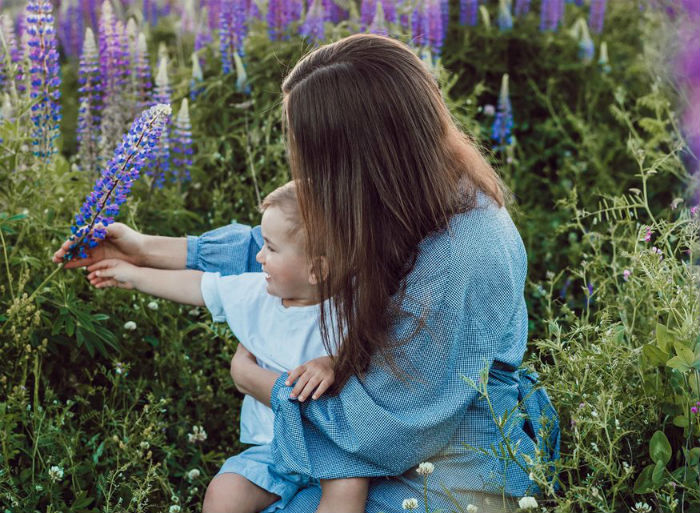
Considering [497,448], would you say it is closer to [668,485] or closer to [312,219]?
[668,485]

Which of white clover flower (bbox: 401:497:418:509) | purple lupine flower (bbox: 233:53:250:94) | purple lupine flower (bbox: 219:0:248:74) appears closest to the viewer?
white clover flower (bbox: 401:497:418:509)

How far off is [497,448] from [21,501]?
126cm

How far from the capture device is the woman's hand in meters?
2.65

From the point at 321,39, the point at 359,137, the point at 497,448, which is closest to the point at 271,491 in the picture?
the point at 497,448

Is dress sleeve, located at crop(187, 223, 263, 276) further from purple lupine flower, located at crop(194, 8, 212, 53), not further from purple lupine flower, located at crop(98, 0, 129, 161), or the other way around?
purple lupine flower, located at crop(194, 8, 212, 53)

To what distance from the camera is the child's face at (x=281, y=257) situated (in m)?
2.35

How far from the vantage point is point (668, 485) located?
2.05 meters

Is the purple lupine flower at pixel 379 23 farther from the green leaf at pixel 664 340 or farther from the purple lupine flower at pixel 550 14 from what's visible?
the green leaf at pixel 664 340

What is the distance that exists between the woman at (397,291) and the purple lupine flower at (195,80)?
6.29ft

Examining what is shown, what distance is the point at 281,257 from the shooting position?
2.36 meters

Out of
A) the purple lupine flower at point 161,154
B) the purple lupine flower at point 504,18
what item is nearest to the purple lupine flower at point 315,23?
the purple lupine flower at point 161,154

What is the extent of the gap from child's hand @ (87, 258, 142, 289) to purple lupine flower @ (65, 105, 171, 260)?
0.07m

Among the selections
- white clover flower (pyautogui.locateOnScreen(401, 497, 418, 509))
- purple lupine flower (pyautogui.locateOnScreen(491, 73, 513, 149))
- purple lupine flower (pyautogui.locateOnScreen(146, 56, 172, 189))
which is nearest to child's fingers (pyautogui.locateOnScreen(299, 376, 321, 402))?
white clover flower (pyautogui.locateOnScreen(401, 497, 418, 509))

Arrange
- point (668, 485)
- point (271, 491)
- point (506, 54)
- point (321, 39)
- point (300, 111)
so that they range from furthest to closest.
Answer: point (506, 54) → point (321, 39) → point (271, 491) → point (300, 111) → point (668, 485)
